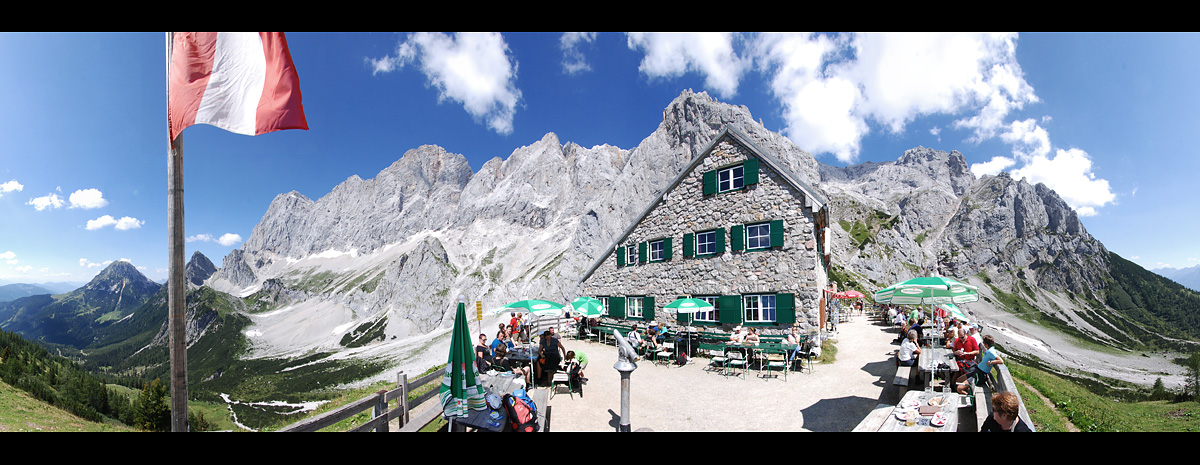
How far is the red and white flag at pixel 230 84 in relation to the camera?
4.39 metres

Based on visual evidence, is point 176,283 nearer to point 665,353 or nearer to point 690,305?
point 665,353

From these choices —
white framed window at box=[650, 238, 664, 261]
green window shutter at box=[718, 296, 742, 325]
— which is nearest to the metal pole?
green window shutter at box=[718, 296, 742, 325]

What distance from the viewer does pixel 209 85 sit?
4.41 m

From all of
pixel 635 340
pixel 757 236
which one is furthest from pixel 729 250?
pixel 635 340

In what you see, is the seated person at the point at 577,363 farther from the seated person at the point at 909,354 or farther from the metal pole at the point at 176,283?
the seated person at the point at 909,354

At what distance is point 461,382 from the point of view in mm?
4805

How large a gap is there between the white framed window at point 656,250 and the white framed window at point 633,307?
2.16 meters

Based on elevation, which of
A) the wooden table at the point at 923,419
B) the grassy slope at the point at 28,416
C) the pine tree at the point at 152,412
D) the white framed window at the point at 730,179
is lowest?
the pine tree at the point at 152,412

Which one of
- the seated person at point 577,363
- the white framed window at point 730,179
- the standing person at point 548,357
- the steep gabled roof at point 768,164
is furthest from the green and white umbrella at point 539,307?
the white framed window at point 730,179
